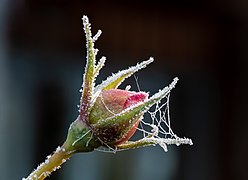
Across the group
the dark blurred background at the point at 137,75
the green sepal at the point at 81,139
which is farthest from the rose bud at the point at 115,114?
the dark blurred background at the point at 137,75

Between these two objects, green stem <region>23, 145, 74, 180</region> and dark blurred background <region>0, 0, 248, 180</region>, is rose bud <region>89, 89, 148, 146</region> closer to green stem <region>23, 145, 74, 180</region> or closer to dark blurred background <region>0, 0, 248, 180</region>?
green stem <region>23, 145, 74, 180</region>


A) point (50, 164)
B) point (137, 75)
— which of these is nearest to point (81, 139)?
point (50, 164)

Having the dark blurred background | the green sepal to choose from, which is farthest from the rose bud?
the dark blurred background

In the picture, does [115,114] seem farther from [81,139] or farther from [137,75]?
[137,75]

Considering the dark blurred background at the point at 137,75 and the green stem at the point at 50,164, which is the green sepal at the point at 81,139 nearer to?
the green stem at the point at 50,164

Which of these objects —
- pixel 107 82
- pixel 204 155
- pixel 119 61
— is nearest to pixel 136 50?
pixel 119 61

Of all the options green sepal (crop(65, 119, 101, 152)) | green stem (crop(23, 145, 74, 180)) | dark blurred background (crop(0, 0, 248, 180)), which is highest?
dark blurred background (crop(0, 0, 248, 180))

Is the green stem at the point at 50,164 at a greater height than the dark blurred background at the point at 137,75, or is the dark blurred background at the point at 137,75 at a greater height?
the dark blurred background at the point at 137,75
